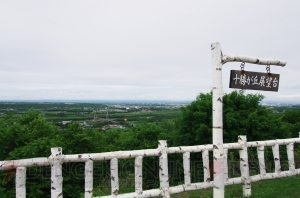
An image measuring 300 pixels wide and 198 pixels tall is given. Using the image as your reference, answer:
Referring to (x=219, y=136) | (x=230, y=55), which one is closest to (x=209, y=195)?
(x=219, y=136)

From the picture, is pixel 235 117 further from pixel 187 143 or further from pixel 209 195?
pixel 209 195

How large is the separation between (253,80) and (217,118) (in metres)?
0.93

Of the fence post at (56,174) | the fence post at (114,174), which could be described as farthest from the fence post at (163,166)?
the fence post at (56,174)

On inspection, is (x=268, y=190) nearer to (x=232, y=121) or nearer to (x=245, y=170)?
(x=245, y=170)

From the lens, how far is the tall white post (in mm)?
3611

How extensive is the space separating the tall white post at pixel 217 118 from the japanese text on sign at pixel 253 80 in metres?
0.27

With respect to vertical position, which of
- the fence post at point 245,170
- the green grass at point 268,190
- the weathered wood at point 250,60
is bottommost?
the green grass at point 268,190

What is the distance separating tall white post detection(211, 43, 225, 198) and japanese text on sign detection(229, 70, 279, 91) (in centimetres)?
27

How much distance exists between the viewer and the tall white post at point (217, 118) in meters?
3.61

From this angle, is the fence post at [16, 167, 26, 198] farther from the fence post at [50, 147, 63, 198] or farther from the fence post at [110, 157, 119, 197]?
the fence post at [110, 157, 119, 197]

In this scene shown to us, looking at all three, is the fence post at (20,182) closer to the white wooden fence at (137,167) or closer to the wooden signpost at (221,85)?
the white wooden fence at (137,167)

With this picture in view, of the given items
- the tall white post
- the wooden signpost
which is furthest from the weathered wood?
the tall white post

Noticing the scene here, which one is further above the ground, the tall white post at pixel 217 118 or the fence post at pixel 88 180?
the tall white post at pixel 217 118

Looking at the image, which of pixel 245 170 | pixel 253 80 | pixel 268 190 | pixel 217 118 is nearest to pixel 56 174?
pixel 217 118
